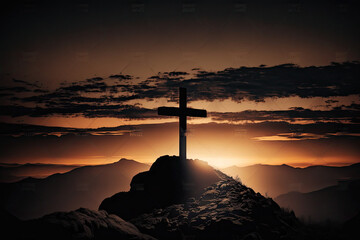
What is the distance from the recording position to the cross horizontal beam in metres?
15.9

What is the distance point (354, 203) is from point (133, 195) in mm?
21709

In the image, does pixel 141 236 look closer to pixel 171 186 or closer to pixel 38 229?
pixel 38 229

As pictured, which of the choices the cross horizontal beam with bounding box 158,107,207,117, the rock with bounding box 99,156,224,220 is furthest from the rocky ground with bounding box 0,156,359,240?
the cross horizontal beam with bounding box 158,107,207,117

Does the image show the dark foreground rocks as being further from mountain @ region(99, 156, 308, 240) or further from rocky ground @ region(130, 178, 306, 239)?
mountain @ region(99, 156, 308, 240)

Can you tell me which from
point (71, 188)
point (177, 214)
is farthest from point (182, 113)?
point (71, 188)

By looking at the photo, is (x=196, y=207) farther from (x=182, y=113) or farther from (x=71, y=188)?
(x=71, y=188)

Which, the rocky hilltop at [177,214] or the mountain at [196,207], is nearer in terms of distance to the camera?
the rocky hilltop at [177,214]

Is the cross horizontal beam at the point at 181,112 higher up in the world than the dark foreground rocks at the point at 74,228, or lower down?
higher up

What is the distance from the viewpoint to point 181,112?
54.2 ft

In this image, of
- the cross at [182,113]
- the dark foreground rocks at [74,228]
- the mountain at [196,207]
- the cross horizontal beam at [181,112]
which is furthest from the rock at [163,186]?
the dark foreground rocks at [74,228]

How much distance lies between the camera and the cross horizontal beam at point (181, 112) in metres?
15.9

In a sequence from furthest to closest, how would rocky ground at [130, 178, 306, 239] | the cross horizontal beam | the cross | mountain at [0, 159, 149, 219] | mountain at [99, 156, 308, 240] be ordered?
mountain at [0, 159, 149, 219] < the cross < the cross horizontal beam < mountain at [99, 156, 308, 240] < rocky ground at [130, 178, 306, 239]

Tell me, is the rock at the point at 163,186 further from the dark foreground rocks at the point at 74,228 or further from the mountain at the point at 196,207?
the dark foreground rocks at the point at 74,228

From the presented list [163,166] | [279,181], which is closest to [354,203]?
[163,166]
